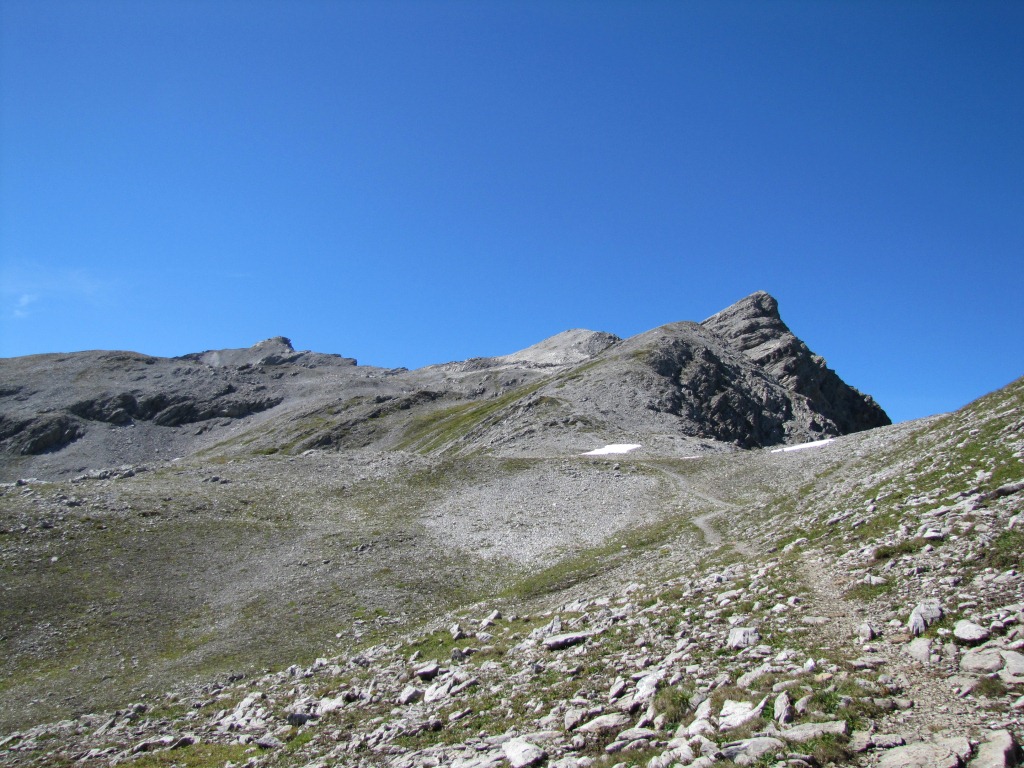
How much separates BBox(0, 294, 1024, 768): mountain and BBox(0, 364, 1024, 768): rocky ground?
0.27ft

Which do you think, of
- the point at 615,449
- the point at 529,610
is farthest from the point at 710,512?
the point at 615,449

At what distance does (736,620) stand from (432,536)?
2773 centimetres

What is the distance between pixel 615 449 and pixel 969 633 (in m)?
58.1

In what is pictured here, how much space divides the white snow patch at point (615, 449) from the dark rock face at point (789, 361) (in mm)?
82362

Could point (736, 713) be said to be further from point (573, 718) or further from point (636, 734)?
point (573, 718)

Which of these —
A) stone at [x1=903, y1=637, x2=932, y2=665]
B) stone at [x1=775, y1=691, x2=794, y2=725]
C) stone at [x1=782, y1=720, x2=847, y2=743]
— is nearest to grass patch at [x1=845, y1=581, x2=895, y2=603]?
stone at [x1=903, y1=637, x2=932, y2=665]

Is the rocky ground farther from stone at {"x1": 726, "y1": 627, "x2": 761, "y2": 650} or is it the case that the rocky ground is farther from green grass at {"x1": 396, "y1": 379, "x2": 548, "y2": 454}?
green grass at {"x1": 396, "y1": 379, "x2": 548, "y2": 454}

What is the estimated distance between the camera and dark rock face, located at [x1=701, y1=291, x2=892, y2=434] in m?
150

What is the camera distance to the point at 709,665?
12570 mm

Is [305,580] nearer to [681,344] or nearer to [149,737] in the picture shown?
[149,737]

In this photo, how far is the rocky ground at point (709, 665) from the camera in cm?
953

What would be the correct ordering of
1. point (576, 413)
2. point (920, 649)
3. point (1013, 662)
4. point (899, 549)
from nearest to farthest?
1. point (1013, 662)
2. point (920, 649)
3. point (899, 549)
4. point (576, 413)

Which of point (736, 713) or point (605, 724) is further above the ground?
point (736, 713)

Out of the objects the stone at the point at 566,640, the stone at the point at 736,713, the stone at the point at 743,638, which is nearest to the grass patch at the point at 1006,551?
the stone at the point at 743,638
